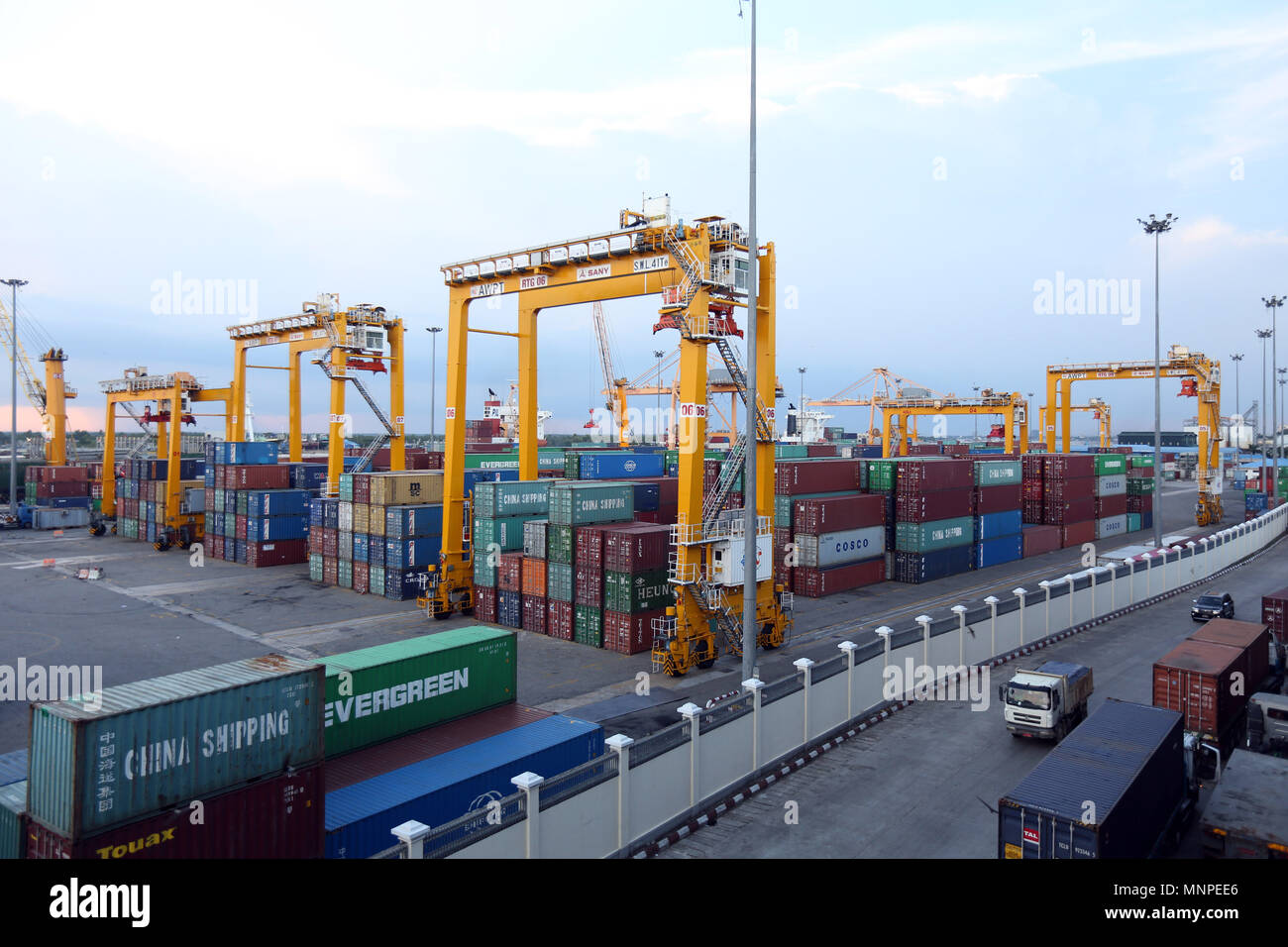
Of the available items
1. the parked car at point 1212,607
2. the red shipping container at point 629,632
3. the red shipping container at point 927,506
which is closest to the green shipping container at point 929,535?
the red shipping container at point 927,506

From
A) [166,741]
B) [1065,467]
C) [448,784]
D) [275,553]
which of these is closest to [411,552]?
[275,553]

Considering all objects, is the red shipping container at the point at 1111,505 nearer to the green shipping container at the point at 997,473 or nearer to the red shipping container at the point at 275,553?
the green shipping container at the point at 997,473

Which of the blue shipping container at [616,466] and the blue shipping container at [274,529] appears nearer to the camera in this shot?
the blue shipping container at [616,466]

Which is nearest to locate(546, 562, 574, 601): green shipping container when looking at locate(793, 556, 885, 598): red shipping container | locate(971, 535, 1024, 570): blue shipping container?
locate(793, 556, 885, 598): red shipping container

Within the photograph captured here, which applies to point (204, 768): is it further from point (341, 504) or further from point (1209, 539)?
point (1209, 539)

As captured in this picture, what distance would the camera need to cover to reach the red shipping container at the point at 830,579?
37.2 metres

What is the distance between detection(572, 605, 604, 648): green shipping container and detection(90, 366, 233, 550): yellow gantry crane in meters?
37.9

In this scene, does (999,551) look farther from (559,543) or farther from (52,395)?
(52,395)

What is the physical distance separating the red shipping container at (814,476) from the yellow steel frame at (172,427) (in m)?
40.7

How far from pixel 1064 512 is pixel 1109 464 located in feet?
34.9

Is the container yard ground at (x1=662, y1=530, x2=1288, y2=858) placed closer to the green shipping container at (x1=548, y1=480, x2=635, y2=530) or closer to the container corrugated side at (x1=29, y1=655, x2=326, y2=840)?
the container corrugated side at (x1=29, y1=655, x2=326, y2=840)

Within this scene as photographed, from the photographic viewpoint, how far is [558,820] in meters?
12.2
